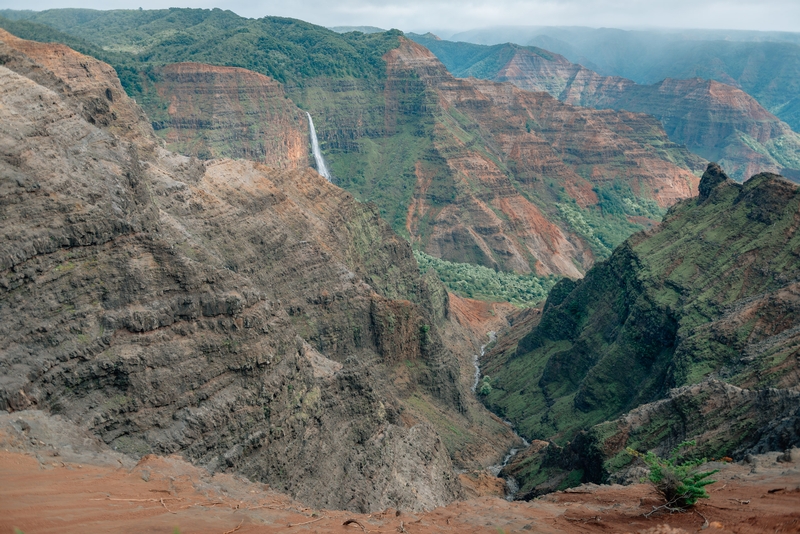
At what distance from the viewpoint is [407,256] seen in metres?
83.6

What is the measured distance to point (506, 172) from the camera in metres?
166

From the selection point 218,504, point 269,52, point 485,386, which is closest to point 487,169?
point 269,52

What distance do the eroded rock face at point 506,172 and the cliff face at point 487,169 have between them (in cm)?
26

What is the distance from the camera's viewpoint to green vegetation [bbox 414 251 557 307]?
11875 centimetres

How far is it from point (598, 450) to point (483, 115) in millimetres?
146891

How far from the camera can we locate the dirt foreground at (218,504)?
17.8 meters

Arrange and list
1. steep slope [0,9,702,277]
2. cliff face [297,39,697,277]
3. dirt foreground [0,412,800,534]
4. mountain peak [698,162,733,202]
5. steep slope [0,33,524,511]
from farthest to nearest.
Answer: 1. steep slope [0,9,702,277]
2. cliff face [297,39,697,277]
3. mountain peak [698,162,733,202]
4. steep slope [0,33,524,511]
5. dirt foreground [0,412,800,534]

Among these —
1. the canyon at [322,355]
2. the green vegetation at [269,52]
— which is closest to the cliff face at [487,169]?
the green vegetation at [269,52]

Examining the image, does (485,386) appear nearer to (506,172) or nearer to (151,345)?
(151,345)

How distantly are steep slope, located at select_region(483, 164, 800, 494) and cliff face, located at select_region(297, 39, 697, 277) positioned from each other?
52.1 metres

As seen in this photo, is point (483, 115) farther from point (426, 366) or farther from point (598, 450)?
point (598, 450)

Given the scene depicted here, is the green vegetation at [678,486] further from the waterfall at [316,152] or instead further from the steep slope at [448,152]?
the waterfall at [316,152]

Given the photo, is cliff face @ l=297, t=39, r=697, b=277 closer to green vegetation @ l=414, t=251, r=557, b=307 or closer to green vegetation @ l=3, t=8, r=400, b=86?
green vegetation @ l=414, t=251, r=557, b=307

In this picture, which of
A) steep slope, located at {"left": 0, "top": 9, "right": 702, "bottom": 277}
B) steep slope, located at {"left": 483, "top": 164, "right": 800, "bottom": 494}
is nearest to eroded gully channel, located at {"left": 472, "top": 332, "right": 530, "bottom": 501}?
steep slope, located at {"left": 483, "top": 164, "right": 800, "bottom": 494}
